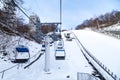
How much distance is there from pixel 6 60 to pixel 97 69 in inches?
458

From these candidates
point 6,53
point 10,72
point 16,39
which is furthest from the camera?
point 16,39

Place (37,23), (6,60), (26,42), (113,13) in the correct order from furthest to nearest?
(113,13), (26,42), (6,60), (37,23)

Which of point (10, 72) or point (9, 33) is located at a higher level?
point (9, 33)

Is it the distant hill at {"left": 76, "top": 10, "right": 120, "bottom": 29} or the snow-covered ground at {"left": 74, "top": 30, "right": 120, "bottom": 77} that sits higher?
the distant hill at {"left": 76, "top": 10, "right": 120, "bottom": 29}

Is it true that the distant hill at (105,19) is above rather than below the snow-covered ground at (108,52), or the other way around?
above

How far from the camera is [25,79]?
24516mm

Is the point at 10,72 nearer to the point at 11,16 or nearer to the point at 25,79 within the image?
the point at 25,79

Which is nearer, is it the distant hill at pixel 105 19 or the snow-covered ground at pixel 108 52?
the snow-covered ground at pixel 108 52

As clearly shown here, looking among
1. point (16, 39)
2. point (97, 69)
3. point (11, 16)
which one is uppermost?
point (11, 16)

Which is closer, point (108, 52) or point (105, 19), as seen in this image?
point (108, 52)

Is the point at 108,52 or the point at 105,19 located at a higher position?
the point at 105,19

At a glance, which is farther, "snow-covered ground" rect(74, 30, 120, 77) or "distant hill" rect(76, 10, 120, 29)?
"distant hill" rect(76, 10, 120, 29)

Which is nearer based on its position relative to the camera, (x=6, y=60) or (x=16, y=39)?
(x=6, y=60)

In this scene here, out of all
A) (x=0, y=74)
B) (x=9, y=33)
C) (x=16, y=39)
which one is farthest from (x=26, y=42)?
(x=0, y=74)
